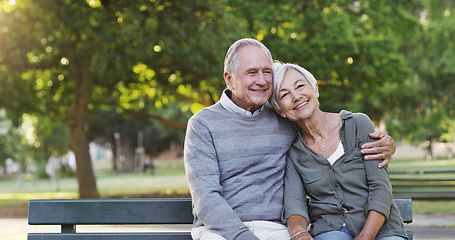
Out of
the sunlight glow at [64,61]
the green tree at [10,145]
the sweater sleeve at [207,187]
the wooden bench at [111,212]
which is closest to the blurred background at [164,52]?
the sunlight glow at [64,61]

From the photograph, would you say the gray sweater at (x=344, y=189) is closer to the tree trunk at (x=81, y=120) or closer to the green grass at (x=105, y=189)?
the tree trunk at (x=81, y=120)

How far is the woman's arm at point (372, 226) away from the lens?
3322 millimetres

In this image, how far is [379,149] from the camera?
348cm

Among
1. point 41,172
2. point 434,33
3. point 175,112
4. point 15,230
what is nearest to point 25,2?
point 15,230

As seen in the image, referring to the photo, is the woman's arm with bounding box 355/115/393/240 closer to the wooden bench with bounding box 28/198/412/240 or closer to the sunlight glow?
the wooden bench with bounding box 28/198/412/240

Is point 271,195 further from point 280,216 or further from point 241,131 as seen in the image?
point 241,131

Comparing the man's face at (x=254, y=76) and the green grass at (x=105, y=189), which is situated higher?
the man's face at (x=254, y=76)

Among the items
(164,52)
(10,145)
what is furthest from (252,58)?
(10,145)

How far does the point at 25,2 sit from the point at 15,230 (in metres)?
6.52

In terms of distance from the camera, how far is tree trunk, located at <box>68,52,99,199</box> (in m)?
17.9

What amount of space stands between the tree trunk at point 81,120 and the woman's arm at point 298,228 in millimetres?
15191

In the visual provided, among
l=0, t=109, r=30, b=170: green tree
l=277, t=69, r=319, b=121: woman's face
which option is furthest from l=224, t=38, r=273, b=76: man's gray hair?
l=0, t=109, r=30, b=170: green tree

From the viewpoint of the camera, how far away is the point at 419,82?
30.0 m

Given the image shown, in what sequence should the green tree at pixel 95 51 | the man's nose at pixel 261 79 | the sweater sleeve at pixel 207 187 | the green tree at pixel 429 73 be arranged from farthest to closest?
1. the green tree at pixel 429 73
2. the green tree at pixel 95 51
3. the man's nose at pixel 261 79
4. the sweater sleeve at pixel 207 187
